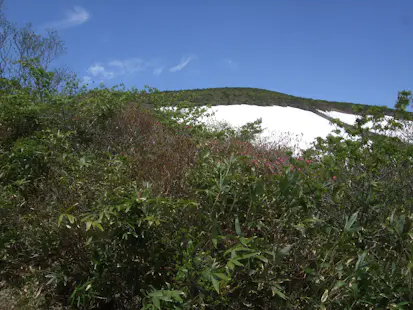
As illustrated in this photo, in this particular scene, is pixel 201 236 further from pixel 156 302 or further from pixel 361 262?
pixel 361 262

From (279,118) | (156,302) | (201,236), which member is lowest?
(156,302)

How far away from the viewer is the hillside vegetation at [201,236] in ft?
7.13

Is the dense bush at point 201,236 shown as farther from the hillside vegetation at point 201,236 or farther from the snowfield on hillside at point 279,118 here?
the snowfield on hillside at point 279,118

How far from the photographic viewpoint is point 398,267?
92.3 inches

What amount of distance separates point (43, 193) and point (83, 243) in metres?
1.01

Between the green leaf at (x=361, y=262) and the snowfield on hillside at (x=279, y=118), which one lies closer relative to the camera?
the green leaf at (x=361, y=262)

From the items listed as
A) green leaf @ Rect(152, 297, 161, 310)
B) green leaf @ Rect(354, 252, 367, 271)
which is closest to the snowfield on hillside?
green leaf @ Rect(354, 252, 367, 271)

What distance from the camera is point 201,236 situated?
252 centimetres

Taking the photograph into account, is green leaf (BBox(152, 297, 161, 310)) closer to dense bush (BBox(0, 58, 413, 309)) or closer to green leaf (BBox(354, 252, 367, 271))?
→ dense bush (BBox(0, 58, 413, 309))

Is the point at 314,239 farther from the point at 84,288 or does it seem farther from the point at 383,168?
the point at 383,168

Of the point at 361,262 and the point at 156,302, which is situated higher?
the point at 361,262

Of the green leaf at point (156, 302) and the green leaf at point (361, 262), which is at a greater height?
the green leaf at point (361, 262)

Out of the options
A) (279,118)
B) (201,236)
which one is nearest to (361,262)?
(201,236)

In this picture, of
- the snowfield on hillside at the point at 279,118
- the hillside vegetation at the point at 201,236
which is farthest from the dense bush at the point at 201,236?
the snowfield on hillside at the point at 279,118
